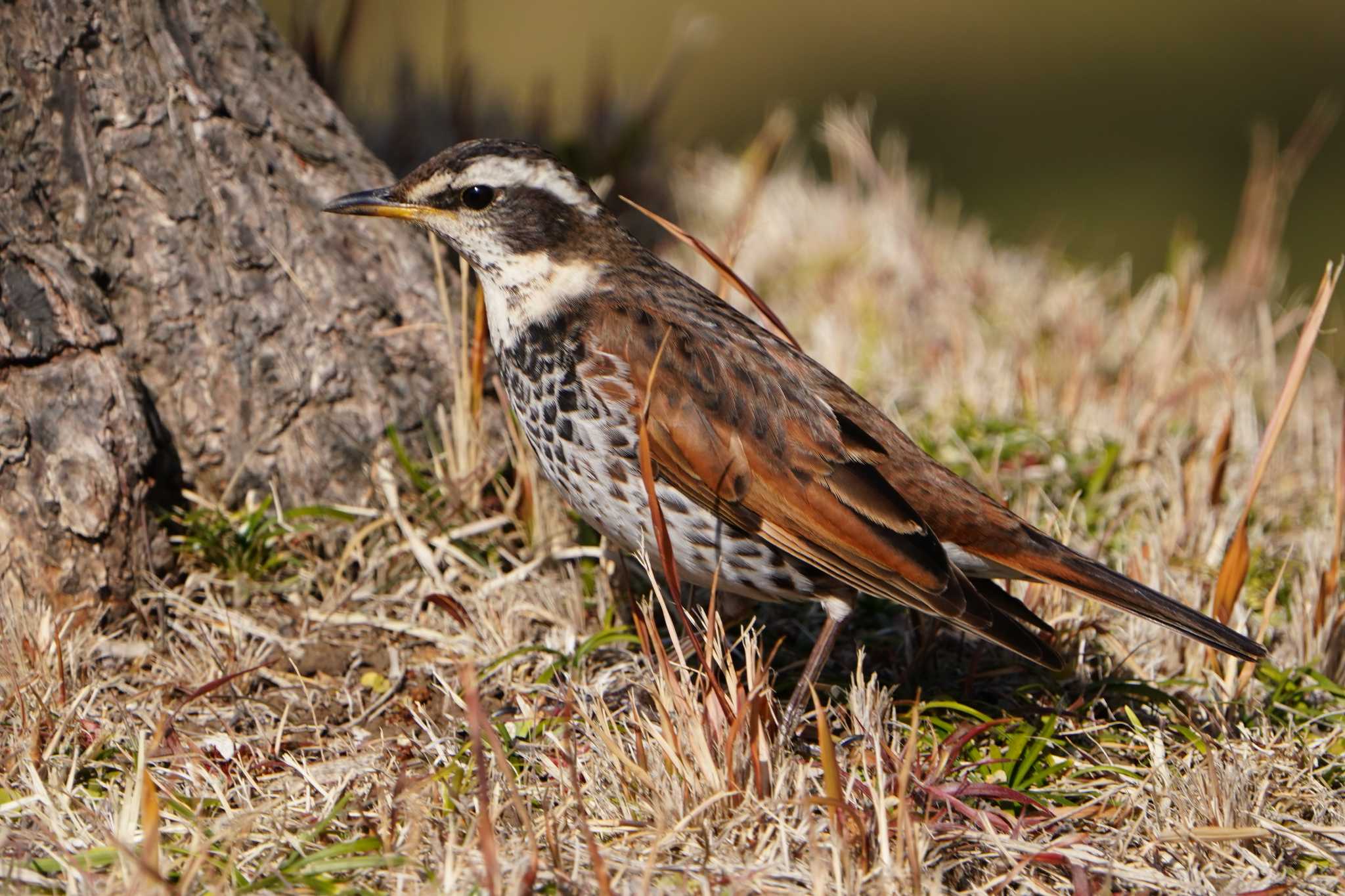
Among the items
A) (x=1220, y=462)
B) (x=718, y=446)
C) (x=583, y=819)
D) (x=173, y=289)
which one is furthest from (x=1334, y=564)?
(x=173, y=289)

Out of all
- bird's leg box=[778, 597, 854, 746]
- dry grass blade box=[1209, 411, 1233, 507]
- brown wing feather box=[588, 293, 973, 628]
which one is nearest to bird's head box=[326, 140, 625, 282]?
brown wing feather box=[588, 293, 973, 628]

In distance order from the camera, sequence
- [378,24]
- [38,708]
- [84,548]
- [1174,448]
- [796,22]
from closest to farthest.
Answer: [38,708]
[84,548]
[1174,448]
[378,24]
[796,22]

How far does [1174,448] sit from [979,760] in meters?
1.81

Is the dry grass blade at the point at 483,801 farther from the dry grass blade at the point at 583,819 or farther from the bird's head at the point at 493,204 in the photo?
the bird's head at the point at 493,204

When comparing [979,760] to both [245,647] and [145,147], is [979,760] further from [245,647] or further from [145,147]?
[145,147]

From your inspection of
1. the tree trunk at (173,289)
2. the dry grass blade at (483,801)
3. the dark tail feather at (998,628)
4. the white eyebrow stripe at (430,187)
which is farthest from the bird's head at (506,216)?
the dry grass blade at (483,801)

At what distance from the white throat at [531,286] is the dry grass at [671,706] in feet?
1.86

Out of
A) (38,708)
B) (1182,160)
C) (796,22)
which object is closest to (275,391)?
(38,708)

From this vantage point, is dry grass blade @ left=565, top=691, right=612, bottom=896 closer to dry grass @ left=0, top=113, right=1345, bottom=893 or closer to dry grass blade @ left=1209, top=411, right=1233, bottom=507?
dry grass @ left=0, top=113, right=1345, bottom=893

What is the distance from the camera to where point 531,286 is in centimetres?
430

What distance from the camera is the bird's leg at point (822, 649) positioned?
3.86 metres

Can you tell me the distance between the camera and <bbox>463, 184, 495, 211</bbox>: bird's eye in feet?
14.0

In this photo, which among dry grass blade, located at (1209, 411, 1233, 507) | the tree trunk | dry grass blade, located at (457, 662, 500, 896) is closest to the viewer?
dry grass blade, located at (457, 662, 500, 896)

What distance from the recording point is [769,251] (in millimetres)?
7605
